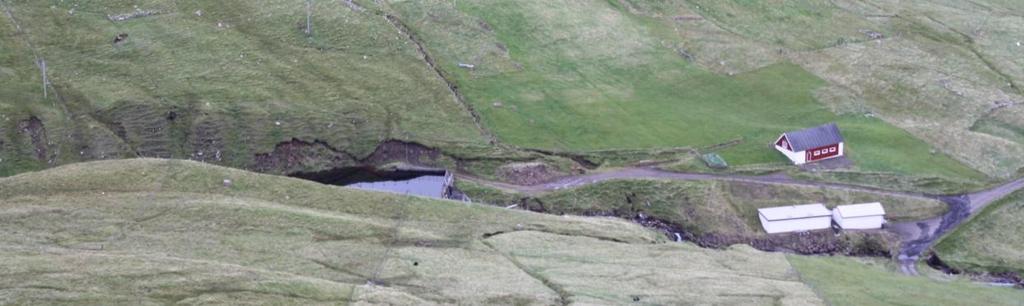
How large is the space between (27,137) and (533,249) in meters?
60.8

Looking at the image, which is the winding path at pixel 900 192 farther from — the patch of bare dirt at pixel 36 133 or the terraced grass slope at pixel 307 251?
the patch of bare dirt at pixel 36 133

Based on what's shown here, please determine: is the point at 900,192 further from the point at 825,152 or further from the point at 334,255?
the point at 334,255

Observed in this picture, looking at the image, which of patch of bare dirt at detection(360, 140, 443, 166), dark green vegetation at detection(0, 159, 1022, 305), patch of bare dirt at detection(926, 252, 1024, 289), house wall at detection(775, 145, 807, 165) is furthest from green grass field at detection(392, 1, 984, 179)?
dark green vegetation at detection(0, 159, 1022, 305)

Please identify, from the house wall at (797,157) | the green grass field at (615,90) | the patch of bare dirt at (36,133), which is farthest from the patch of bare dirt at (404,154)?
the house wall at (797,157)

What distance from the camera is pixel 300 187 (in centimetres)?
10788

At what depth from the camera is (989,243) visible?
11744 centimetres

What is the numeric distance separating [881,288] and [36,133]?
91422 millimetres

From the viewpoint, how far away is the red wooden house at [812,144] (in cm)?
13125

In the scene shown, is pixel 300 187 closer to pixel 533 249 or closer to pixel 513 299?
pixel 533 249

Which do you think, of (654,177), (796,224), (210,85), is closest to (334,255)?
(654,177)

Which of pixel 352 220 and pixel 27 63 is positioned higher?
pixel 27 63

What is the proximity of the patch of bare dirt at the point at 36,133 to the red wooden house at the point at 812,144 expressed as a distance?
85802 mm

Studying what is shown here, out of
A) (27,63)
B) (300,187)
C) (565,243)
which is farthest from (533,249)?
(27,63)

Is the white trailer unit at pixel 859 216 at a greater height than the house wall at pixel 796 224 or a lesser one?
greater
